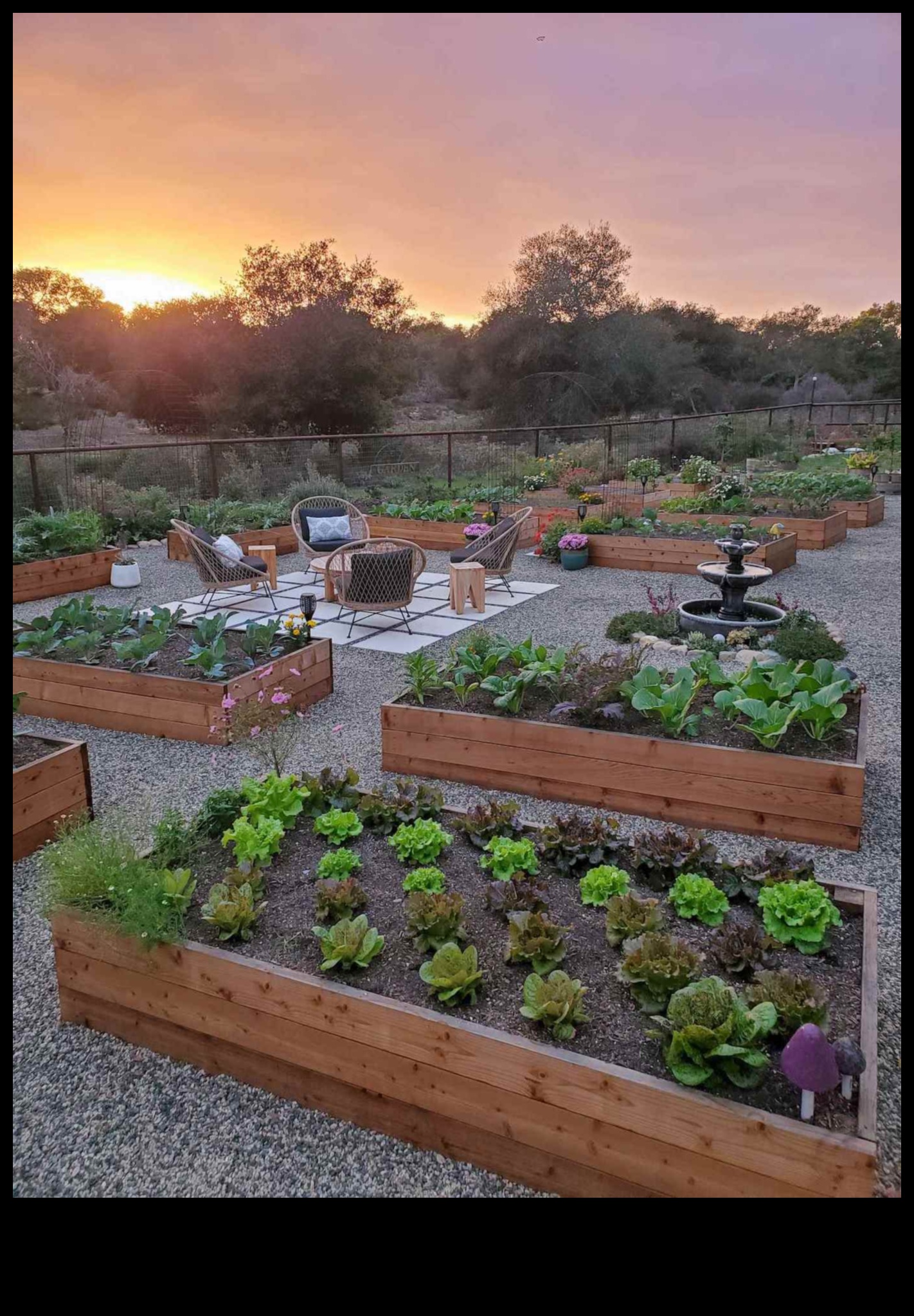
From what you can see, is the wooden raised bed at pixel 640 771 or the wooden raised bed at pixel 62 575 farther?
the wooden raised bed at pixel 62 575

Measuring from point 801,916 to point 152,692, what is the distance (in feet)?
11.7

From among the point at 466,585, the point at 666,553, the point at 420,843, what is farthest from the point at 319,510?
the point at 420,843

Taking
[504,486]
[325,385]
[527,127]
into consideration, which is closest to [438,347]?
[325,385]

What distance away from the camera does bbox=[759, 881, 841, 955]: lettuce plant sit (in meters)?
2.28

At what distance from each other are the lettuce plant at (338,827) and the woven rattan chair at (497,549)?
472cm

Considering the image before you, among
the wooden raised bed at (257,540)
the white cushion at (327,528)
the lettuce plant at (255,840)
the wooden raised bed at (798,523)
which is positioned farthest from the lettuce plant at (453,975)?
the wooden raised bed at (798,523)

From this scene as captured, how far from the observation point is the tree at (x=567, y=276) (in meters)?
23.9

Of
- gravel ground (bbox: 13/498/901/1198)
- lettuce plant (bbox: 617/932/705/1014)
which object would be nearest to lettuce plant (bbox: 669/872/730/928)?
lettuce plant (bbox: 617/932/705/1014)

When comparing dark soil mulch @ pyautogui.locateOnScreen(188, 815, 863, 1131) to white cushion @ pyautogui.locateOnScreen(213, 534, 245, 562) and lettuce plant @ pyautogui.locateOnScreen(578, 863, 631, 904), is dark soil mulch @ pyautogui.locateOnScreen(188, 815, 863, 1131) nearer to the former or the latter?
lettuce plant @ pyautogui.locateOnScreen(578, 863, 631, 904)

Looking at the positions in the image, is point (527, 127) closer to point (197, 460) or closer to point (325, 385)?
point (197, 460)

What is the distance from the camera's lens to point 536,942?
7.12 ft

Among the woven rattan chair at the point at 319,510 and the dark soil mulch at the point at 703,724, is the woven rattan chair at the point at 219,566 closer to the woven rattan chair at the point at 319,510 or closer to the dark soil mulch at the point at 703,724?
the woven rattan chair at the point at 319,510

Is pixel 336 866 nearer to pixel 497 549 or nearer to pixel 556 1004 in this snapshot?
pixel 556 1004

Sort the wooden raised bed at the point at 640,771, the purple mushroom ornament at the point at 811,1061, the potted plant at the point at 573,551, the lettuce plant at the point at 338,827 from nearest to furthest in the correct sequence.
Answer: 1. the purple mushroom ornament at the point at 811,1061
2. the lettuce plant at the point at 338,827
3. the wooden raised bed at the point at 640,771
4. the potted plant at the point at 573,551
